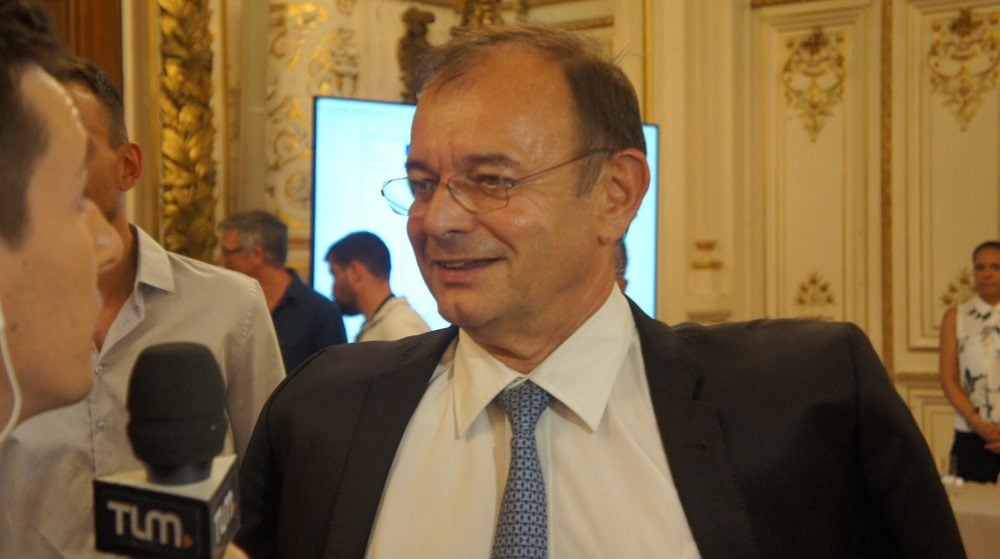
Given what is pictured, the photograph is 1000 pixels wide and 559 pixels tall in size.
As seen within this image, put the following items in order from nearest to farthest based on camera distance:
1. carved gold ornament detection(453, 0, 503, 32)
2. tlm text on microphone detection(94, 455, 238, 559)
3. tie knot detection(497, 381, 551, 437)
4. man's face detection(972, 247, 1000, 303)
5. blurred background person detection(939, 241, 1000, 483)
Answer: tlm text on microphone detection(94, 455, 238, 559) < tie knot detection(497, 381, 551, 437) < carved gold ornament detection(453, 0, 503, 32) < blurred background person detection(939, 241, 1000, 483) < man's face detection(972, 247, 1000, 303)

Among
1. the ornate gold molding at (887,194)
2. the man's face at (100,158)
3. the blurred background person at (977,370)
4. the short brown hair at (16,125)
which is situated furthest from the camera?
the ornate gold molding at (887,194)

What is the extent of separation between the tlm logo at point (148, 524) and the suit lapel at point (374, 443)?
0.69 m

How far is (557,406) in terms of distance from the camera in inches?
69.4

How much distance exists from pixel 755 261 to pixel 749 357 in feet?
16.6

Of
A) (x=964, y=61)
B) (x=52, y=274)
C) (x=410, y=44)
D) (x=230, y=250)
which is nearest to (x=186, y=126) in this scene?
(x=230, y=250)

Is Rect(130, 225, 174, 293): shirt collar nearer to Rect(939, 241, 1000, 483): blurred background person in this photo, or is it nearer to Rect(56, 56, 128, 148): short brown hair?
Rect(56, 56, 128, 148): short brown hair

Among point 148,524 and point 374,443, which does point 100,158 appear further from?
point 148,524

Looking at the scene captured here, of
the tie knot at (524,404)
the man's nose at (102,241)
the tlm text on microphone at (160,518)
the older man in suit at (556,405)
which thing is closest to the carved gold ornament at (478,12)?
the older man in suit at (556,405)

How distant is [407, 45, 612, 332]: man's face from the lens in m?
1.77

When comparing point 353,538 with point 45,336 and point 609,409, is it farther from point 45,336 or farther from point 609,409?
point 45,336

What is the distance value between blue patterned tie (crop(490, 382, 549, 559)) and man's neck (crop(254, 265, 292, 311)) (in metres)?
2.60

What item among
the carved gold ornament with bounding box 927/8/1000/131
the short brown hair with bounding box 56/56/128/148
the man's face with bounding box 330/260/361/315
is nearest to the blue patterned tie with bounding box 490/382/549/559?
the short brown hair with bounding box 56/56/128/148

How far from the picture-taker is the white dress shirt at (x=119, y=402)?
6.40 feet

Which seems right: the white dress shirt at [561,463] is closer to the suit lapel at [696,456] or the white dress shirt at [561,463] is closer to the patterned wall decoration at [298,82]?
the suit lapel at [696,456]
